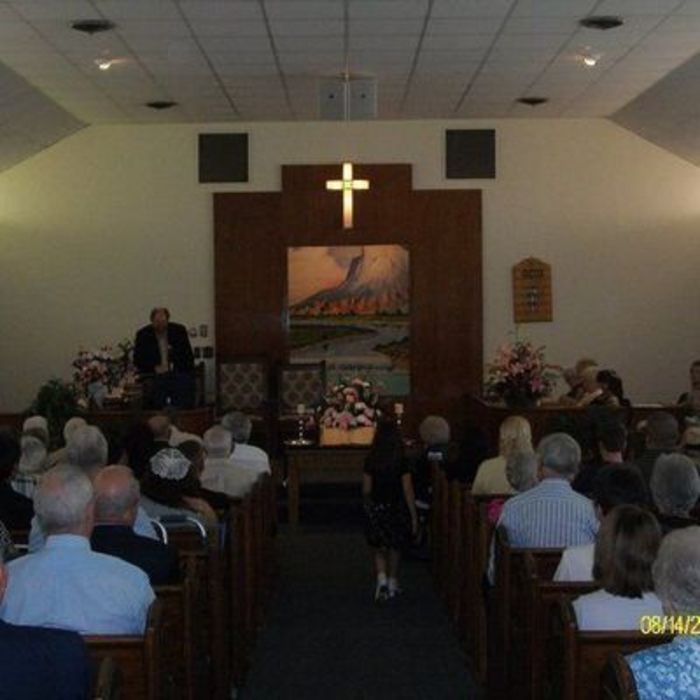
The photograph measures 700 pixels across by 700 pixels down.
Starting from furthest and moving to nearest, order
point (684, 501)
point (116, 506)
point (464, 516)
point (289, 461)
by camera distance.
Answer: point (289, 461), point (464, 516), point (684, 501), point (116, 506)

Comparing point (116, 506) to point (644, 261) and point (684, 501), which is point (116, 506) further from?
point (644, 261)

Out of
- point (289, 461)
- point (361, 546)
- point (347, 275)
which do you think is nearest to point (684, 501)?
point (361, 546)

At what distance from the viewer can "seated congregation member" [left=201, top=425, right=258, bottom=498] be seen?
8430 millimetres

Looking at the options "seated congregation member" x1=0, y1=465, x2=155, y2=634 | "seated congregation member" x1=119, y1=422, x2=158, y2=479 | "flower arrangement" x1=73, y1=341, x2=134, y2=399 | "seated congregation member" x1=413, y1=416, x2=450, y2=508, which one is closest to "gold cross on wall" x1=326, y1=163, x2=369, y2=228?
"flower arrangement" x1=73, y1=341, x2=134, y2=399

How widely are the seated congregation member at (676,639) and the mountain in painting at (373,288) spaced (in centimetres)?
1216

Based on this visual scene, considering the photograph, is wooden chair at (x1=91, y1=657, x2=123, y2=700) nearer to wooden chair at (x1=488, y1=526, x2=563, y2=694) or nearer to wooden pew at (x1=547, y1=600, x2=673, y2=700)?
wooden pew at (x1=547, y1=600, x2=673, y2=700)

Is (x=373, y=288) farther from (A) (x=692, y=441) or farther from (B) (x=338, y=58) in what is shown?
(A) (x=692, y=441)

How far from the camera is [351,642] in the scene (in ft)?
25.2

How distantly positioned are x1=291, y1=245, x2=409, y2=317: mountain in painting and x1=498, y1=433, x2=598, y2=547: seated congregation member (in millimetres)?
9432

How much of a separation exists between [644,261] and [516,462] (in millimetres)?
9334

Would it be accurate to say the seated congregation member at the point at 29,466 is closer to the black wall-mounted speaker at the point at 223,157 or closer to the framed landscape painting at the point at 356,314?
the framed landscape painting at the point at 356,314

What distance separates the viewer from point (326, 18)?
10.3m

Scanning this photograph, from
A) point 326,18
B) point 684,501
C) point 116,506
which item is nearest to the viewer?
point 116,506
